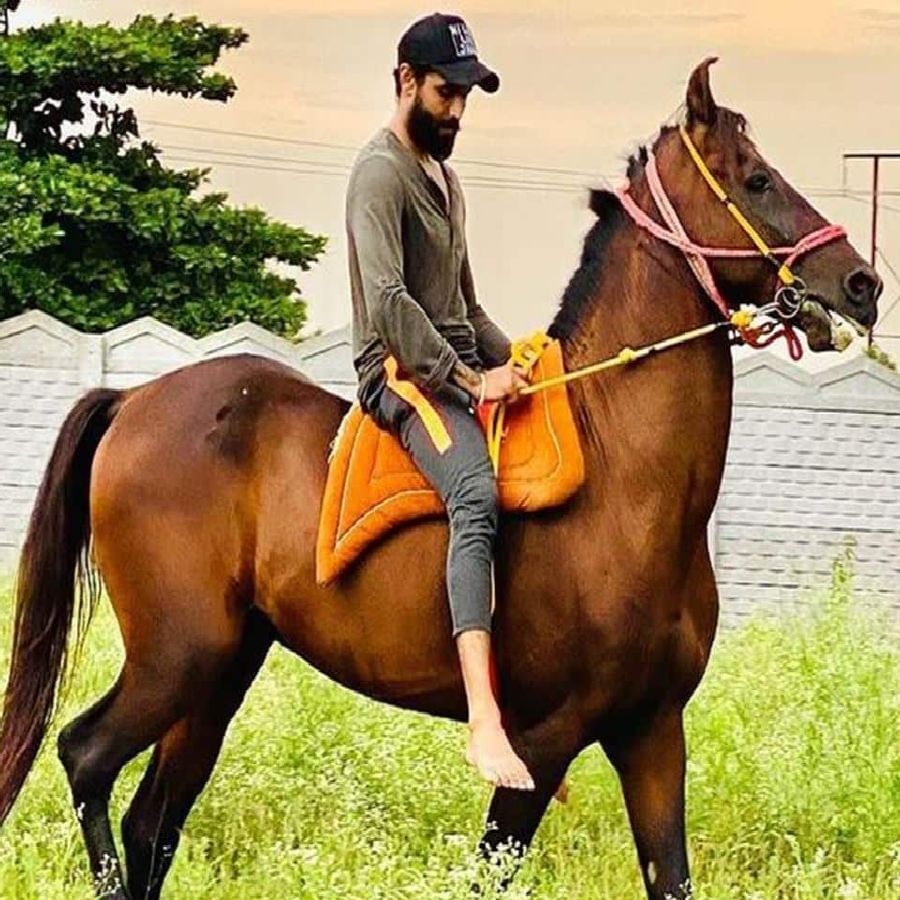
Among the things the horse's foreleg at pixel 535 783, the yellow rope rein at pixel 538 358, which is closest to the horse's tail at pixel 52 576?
the yellow rope rein at pixel 538 358

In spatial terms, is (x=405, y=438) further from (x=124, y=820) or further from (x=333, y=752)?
(x=333, y=752)

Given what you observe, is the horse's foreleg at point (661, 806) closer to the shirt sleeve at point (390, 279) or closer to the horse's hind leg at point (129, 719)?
the shirt sleeve at point (390, 279)

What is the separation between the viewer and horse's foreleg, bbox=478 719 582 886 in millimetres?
4809

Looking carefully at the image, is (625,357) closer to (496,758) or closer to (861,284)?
(861,284)

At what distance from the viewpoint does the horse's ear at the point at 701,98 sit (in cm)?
470

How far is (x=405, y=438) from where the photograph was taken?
4914 mm

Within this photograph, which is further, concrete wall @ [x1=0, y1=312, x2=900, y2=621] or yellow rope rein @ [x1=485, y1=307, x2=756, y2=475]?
concrete wall @ [x1=0, y1=312, x2=900, y2=621]

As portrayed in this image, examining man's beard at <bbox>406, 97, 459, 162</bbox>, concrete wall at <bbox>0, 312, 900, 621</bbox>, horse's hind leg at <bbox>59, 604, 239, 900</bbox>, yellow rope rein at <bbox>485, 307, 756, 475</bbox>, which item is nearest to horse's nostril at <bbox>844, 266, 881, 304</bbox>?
yellow rope rein at <bbox>485, 307, 756, 475</bbox>

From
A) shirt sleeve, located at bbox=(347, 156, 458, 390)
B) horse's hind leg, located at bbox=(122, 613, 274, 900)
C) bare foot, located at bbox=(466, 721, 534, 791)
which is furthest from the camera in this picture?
horse's hind leg, located at bbox=(122, 613, 274, 900)

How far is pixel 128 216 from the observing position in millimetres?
15844

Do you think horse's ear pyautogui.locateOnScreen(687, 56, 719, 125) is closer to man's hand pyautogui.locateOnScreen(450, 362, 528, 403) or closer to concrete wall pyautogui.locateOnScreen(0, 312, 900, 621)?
man's hand pyautogui.locateOnScreen(450, 362, 528, 403)

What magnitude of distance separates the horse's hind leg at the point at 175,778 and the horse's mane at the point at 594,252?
1190 millimetres

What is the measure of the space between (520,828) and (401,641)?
0.53 metres

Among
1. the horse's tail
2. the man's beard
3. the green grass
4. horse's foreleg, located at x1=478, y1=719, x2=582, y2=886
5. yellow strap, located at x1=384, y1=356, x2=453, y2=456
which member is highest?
the man's beard
